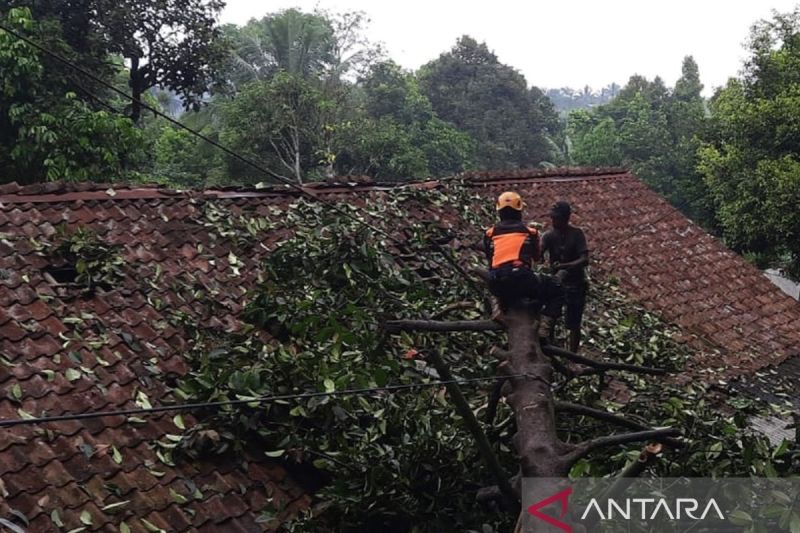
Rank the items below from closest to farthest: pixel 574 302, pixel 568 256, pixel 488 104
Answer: pixel 568 256 → pixel 574 302 → pixel 488 104

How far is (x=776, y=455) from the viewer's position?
3.63 m

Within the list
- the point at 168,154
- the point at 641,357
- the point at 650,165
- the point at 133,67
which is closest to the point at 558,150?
the point at 650,165

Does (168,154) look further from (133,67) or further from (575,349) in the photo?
(575,349)

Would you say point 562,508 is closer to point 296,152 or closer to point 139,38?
point 139,38

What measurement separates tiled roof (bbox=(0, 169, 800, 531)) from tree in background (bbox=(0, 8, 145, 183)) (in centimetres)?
645

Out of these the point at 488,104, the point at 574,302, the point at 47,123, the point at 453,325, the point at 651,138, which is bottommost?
the point at 574,302

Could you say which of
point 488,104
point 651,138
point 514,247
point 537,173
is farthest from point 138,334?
point 488,104

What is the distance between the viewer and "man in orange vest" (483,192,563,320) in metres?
4.10

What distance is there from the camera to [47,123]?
1274cm

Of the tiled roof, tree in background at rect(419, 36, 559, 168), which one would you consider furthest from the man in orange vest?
tree in background at rect(419, 36, 559, 168)

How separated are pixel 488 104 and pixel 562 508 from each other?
33013 millimetres

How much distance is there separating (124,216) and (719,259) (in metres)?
7.92

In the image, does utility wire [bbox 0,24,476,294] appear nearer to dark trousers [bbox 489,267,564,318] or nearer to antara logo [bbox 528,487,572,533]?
dark trousers [bbox 489,267,564,318]

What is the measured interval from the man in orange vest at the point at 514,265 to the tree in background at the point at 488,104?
29.2m
